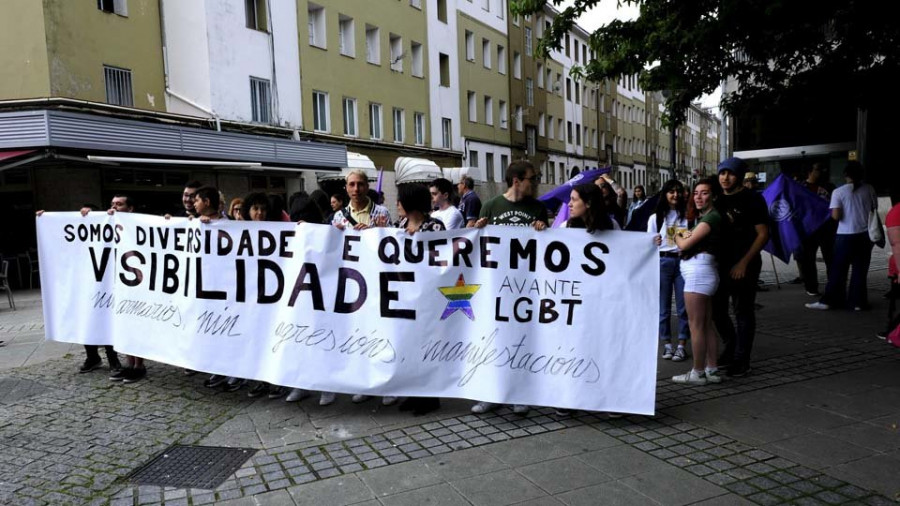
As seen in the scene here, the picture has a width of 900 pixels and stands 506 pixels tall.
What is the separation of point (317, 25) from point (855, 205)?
21.8 metres

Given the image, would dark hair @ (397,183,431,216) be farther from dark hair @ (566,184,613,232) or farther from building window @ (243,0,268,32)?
building window @ (243,0,268,32)

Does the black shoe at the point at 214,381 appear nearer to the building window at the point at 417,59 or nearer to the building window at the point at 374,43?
the building window at the point at 374,43

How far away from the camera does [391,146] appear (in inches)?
1148

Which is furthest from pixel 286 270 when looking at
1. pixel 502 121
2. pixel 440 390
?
pixel 502 121

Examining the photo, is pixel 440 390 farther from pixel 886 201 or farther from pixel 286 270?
pixel 886 201

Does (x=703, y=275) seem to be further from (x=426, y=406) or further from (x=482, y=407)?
(x=426, y=406)

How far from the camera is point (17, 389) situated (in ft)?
19.9

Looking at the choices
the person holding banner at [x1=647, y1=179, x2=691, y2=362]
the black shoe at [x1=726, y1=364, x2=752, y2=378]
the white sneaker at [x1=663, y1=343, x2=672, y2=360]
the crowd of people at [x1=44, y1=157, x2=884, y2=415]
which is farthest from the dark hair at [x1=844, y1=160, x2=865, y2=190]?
the black shoe at [x1=726, y1=364, x2=752, y2=378]

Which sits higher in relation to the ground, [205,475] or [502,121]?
[502,121]

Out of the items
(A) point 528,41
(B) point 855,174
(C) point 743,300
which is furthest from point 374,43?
(C) point 743,300

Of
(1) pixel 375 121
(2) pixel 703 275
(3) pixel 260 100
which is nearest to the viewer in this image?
(2) pixel 703 275

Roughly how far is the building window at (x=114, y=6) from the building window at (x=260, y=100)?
447 centimetres

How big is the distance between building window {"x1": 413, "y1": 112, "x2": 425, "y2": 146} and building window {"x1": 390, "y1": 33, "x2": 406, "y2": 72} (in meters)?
2.58

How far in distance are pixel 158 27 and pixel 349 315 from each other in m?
18.4
